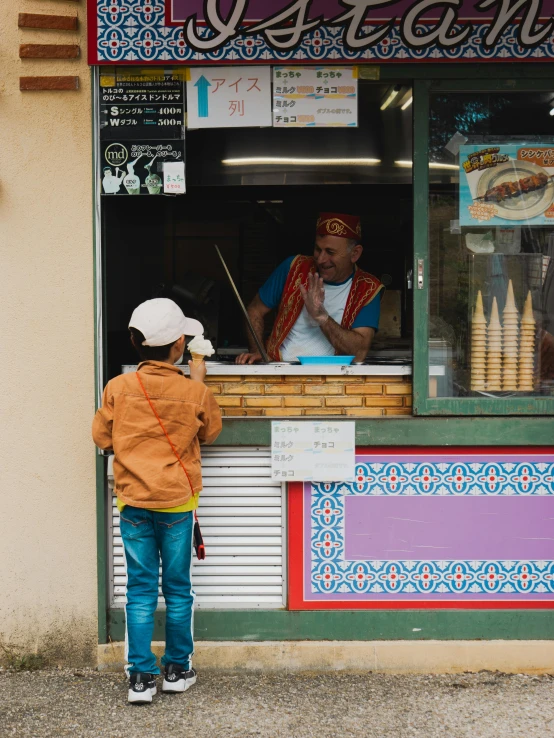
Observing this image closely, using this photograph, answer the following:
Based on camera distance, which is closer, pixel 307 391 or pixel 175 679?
pixel 175 679

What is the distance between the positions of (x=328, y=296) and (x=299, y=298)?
17 cm

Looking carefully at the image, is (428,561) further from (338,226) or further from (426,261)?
(338,226)

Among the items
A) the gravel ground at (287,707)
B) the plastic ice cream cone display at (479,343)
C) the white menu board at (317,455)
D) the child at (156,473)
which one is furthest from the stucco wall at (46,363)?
the plastic ice cream cone display at (479,343)

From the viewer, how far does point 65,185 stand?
4.23 m

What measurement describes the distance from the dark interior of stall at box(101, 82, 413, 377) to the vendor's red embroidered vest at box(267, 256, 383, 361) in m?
0.26

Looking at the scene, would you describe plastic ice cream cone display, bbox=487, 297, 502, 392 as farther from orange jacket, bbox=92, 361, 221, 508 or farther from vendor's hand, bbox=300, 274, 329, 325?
orange jacket, bbox=92, 361, 221, 508

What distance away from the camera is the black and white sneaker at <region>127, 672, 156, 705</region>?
388 centimetres

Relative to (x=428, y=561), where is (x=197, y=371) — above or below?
above

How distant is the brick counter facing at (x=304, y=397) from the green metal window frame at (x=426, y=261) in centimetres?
12

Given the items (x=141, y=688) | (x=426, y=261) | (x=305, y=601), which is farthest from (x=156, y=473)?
(x=426, y=261)

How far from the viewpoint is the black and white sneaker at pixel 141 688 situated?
3875 mm

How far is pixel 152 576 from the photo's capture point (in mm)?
3912

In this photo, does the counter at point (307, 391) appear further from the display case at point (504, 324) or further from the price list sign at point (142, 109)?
the price list sign at point (142, 109)

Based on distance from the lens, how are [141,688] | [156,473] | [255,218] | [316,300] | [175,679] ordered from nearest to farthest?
[156,473]
[141,688]
[175,679]
[316,300]
[255,218]
